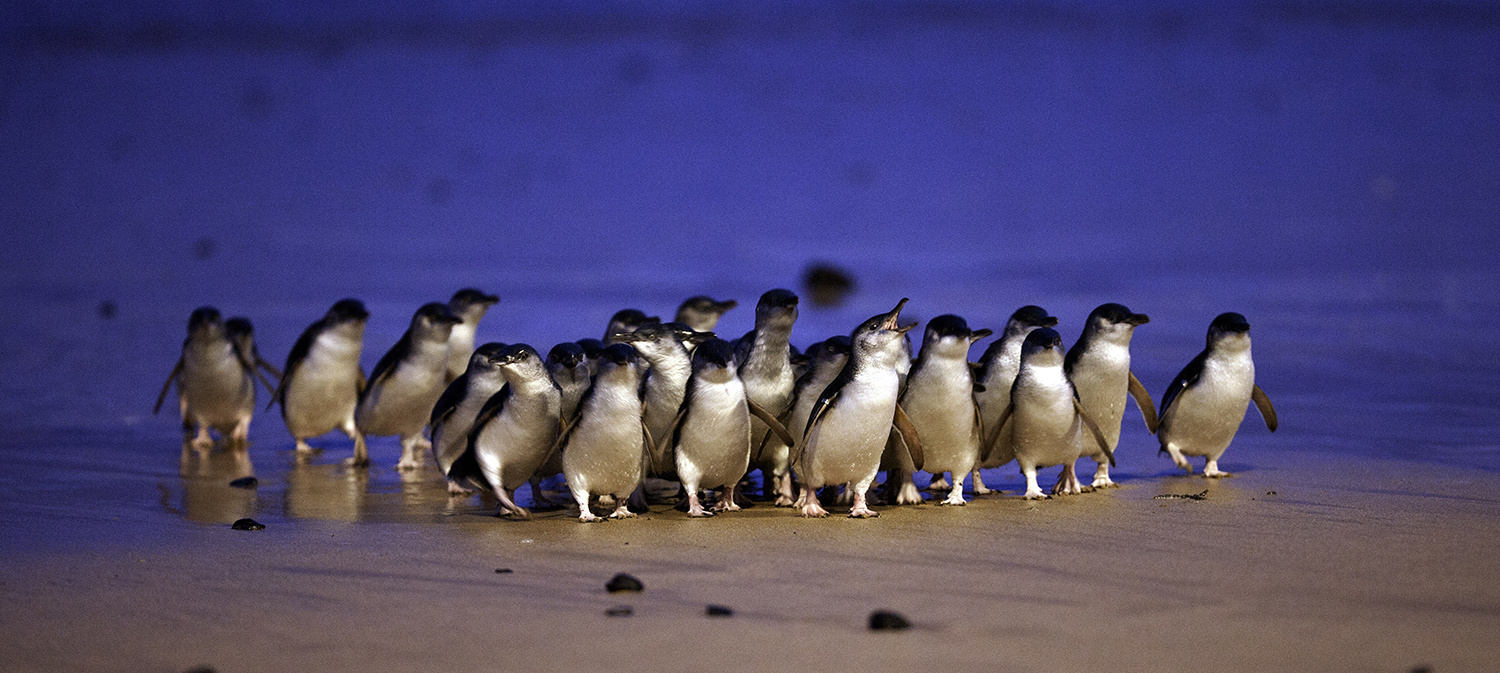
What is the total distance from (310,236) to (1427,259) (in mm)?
15829

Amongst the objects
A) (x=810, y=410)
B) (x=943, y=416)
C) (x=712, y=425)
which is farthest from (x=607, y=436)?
(x=943, y=416)

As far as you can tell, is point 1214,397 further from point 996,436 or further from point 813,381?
point 813,381

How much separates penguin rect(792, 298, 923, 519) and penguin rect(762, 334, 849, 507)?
0.78ft

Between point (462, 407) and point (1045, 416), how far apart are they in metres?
2.11

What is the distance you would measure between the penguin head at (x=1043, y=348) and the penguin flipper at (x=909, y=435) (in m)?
0.56

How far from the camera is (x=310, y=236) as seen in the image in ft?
75.0

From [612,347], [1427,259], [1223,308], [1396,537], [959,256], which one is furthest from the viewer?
[959,256]

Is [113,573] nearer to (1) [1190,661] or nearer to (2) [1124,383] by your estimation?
(1) [1190,661]

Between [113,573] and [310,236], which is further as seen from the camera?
[310,236]

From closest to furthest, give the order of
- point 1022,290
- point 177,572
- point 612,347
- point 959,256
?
point 177,572 → point 612,347 → point 1022,290 → point 959,256

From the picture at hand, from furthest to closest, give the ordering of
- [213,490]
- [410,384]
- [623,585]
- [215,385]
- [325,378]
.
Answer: [215,385]
[325,378]
[410,384]
[213,490]
[623,585]

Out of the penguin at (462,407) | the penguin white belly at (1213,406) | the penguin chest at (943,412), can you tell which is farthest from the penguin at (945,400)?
the penguin at (462,407)

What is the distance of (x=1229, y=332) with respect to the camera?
19.2 feet

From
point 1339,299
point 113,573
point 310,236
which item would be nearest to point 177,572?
point 113,573
